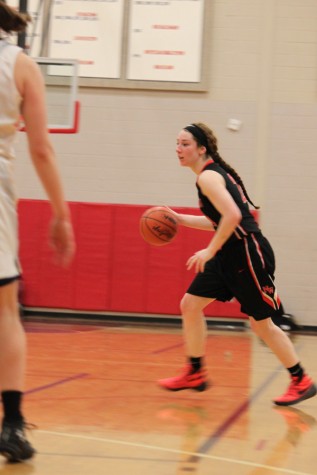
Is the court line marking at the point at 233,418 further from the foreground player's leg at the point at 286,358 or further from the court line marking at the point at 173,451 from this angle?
the foreground player's leg at the point at 286,358

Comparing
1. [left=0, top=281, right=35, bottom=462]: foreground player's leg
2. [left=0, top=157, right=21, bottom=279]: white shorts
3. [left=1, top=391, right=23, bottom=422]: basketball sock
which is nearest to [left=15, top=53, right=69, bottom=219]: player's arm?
[left=0, top=157, right=21, bottom=279]: white shorts

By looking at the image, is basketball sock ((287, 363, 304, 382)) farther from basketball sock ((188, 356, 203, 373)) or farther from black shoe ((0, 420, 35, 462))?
black shoe ((0, 420, 35, 462))

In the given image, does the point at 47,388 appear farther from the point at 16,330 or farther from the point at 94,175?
the point at 94,175

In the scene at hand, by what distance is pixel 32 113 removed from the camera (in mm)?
3000

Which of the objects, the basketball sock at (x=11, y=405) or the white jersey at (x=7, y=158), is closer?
the white jersey at (x=7, y=158)

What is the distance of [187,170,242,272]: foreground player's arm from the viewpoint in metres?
4.39

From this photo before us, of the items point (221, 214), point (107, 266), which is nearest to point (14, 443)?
point (221, 214)

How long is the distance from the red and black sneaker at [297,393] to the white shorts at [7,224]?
7.64 feet

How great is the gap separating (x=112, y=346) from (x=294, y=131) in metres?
Answer: 4.14

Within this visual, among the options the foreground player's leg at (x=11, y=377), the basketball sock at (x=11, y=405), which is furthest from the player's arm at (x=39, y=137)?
the basketball sock at (x=11, y=405)

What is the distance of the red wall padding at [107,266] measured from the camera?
1013 cm

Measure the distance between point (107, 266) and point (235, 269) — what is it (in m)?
5.70

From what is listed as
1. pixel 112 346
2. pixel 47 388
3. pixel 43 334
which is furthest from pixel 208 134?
pixel 43 334

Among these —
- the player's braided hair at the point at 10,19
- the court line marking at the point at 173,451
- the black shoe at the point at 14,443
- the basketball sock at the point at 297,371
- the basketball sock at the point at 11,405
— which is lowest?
the basketball sock at the point at 297,371
